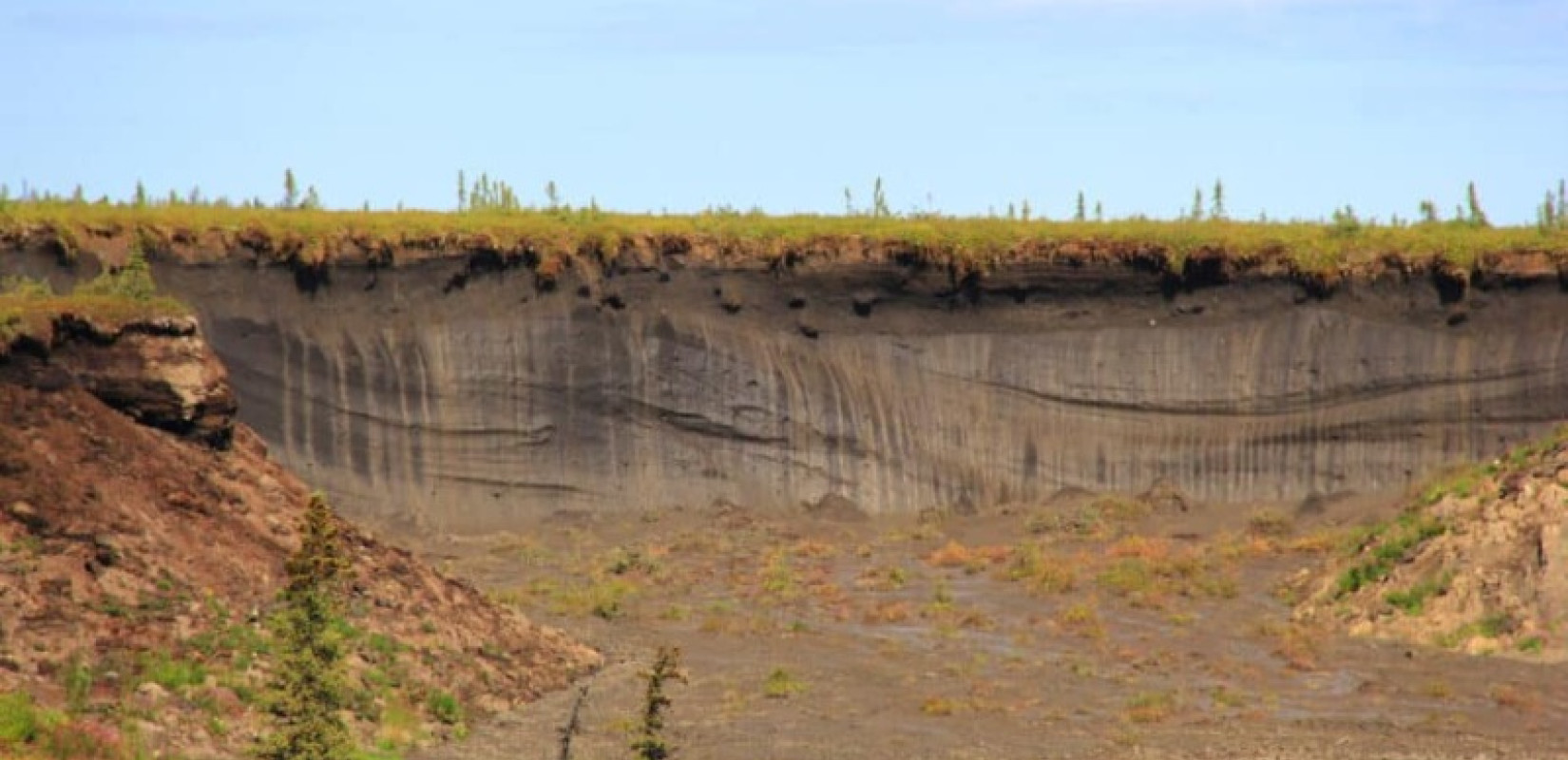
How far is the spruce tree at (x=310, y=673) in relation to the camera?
23484 mm

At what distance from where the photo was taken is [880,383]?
51219 millimetres

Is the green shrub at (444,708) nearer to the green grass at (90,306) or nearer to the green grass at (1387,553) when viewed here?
the green grass at (90,306)

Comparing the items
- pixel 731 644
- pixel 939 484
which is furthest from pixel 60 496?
pixel 939 484

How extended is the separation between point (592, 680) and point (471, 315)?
17.2m

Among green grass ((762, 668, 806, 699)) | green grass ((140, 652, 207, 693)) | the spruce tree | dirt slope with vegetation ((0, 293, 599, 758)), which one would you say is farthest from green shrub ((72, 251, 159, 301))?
the spruce tree

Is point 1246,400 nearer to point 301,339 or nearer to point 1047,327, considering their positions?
point 1047,327

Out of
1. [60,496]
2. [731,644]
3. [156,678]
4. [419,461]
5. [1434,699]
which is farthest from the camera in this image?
[419,461]

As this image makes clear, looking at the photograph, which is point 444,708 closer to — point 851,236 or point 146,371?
point 146,371

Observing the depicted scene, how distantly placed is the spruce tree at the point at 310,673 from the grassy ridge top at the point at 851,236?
81.8ft

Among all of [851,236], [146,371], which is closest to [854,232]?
[851,236]

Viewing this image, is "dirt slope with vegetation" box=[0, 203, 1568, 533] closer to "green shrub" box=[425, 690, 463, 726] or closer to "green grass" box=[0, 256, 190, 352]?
"green grass" box=[0, 256, 190, 352]

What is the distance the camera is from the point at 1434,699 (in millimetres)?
33344

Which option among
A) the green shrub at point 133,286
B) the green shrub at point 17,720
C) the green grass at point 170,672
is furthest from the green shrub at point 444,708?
the green shrub at point 133,286

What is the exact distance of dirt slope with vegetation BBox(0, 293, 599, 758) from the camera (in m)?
26.3
